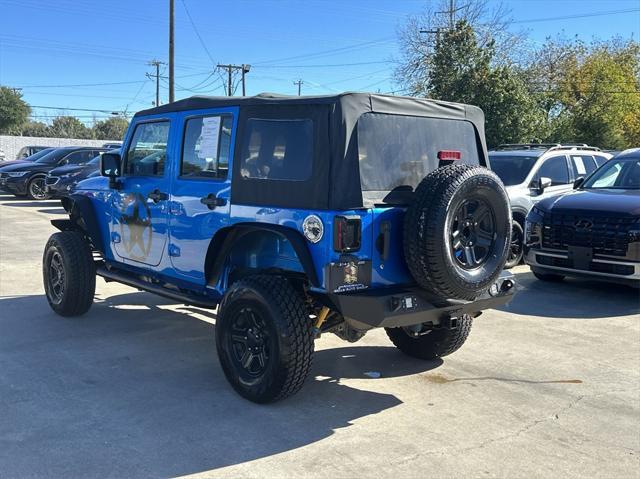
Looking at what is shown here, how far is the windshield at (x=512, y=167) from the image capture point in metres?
10.2

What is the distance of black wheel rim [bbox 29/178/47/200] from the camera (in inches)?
765

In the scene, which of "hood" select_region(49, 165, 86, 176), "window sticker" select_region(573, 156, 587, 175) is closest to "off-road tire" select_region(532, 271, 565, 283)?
"window sticker" select_region(573, 156, 587, 175)

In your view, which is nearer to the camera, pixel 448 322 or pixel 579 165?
pixel 448 322

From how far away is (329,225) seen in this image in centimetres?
381

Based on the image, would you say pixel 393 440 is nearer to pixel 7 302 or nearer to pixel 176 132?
pixel 176 132

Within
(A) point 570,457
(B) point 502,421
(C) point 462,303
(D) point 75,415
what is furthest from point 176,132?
(A) point 570,457

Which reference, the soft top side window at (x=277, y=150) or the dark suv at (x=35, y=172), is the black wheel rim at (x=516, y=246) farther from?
the dark suv at (x=35, y=172)

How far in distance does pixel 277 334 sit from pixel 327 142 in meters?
1.27

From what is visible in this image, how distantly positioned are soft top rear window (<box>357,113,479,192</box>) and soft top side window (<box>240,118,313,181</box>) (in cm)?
36

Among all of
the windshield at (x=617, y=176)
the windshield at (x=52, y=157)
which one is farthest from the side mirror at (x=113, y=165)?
the windshield at (x=52, y=157)

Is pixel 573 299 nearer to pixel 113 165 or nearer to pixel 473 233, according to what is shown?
pixel 473 233

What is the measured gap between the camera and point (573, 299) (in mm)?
7793

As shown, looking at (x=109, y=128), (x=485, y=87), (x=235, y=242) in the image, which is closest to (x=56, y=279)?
(x=235, y=242)

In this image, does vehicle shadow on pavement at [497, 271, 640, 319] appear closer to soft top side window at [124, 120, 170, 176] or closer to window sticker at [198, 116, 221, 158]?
window sticker at [198, 116, 221, 158]
